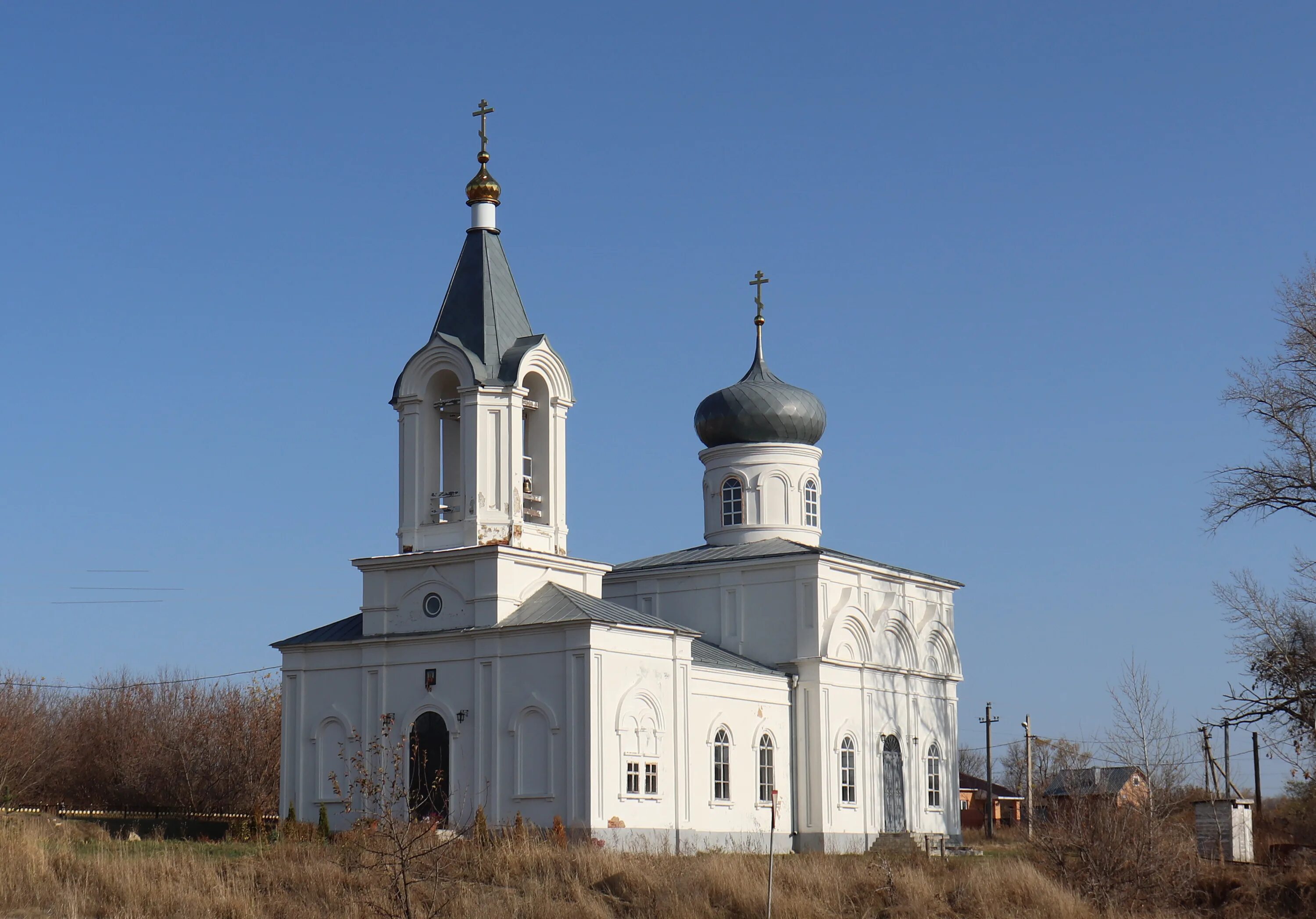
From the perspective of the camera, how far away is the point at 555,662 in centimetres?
2681

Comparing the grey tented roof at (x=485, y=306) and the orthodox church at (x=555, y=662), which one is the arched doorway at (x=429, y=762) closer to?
the orthodox church at (x=555, y=662)

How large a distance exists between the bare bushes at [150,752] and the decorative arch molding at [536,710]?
1739 centimetres

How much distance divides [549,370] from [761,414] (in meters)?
8.30

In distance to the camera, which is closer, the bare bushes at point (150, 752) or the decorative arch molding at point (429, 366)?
the decorative arch molding at point (429, 366)

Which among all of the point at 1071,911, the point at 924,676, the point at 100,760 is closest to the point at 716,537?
the point at 924,676

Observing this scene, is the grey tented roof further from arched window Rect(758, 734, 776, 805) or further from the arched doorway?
arched window Rect(758, 734, 776, 805)

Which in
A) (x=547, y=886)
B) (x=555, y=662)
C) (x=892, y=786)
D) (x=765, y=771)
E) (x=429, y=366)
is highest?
(x=429, y=366)

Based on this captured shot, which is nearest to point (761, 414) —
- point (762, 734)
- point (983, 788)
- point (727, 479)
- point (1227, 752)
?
point (727, 479)

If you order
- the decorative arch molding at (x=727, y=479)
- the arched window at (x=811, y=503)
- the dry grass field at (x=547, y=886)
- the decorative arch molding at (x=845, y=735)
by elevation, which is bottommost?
the dry grass field at (x=547, y=886)

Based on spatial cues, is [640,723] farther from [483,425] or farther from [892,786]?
[892,786]

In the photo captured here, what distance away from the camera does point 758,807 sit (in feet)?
99.8

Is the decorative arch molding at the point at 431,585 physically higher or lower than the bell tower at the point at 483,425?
lower

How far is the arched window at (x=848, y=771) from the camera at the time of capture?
1272 inches

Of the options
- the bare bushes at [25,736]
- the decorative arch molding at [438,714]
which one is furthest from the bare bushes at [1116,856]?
the bare bushes at [25,736]
